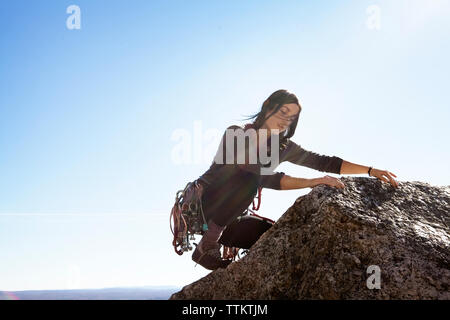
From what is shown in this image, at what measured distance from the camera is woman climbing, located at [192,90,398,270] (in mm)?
4930

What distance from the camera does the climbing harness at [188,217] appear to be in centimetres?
502

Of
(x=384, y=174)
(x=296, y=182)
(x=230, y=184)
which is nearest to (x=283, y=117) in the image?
(x=296, y=182)

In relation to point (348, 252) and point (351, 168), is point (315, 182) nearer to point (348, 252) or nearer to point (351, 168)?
point (351, 168)

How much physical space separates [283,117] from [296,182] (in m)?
0.97

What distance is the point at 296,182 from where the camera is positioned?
16.2 ft

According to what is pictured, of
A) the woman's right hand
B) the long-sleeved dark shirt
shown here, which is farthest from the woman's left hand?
the long-sleeved dark shirt

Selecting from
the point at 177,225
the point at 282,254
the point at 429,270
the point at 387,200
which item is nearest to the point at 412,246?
the point at 429,270

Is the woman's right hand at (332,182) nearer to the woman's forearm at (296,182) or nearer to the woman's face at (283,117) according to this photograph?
the woman's forearm at (296,182)

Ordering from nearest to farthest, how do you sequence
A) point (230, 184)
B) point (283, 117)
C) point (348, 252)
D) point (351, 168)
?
1. point (348, 252)
2. point (230, 184)
3. point (283, 117)
4. point (351, 168)

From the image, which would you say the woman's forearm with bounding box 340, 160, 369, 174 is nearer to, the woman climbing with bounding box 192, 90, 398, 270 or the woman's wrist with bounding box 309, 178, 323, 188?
the woman climbing with bounding box 192, 90, 398, 270

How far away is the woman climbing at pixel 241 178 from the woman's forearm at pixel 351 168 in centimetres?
9

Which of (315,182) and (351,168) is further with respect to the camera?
(351,168)

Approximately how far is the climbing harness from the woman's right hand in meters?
1.71

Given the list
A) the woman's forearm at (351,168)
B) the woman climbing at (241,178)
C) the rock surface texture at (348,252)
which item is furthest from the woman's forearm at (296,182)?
the woman's forearm at (351,168)
